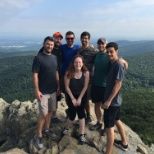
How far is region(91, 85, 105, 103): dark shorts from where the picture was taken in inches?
387

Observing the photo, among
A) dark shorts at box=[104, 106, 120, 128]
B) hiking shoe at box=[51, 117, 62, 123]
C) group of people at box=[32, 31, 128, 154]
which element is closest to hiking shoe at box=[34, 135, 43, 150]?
group of people at box=[32, 31, 128, 154]

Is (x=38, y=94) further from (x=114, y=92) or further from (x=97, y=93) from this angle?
(x=114, y=92)

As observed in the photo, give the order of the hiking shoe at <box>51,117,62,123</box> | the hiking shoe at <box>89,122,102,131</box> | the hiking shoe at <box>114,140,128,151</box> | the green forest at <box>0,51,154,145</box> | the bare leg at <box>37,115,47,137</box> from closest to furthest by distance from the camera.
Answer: the bare leg at <box>37,115,47,137</box>
the hiking shoe at <box>114,140,128,151</box>
the hiking shoe at <box>89,122,102,131</box>
the hiking shoe at <box>51,117,62,123</box>
the green forest at <box>0,51,154,145</box>

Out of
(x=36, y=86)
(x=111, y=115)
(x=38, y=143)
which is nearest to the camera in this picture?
(x=111, y=115)

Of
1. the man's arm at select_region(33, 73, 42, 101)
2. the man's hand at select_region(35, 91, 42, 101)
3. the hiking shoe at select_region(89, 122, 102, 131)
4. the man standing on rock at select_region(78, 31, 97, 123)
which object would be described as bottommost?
the hiking shoe at select_region(89, 122, 102, 131)

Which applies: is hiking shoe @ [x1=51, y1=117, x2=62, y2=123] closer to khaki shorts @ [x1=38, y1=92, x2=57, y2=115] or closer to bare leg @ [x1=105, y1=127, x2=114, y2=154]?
khaki shorts @ [x1=38, y1=92, x2=57, y2=115]

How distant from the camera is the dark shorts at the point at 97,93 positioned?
387 inches

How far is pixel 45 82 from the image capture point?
935cm

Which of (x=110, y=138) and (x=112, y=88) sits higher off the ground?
(x=112, y=88)

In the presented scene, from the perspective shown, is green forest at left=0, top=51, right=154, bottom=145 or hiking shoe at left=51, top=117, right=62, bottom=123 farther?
green forest at left=0, top=51, right=154, bottom=145

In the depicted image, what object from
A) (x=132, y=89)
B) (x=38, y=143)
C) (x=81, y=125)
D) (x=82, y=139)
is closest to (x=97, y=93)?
(x=81, y=125)

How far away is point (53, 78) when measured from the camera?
9.49 meters

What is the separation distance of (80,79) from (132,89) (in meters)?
89.3

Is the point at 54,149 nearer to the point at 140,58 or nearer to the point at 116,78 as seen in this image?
the point at 116,78
